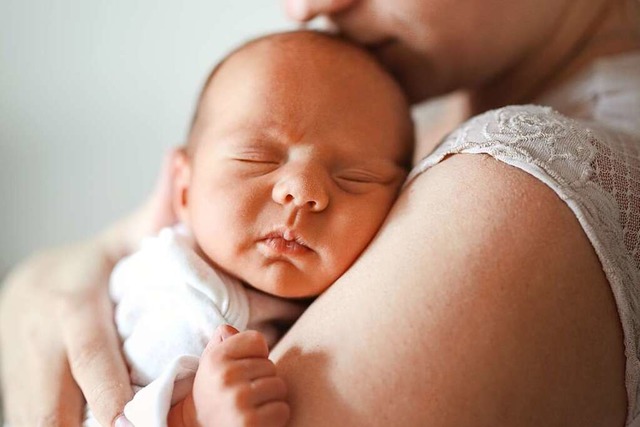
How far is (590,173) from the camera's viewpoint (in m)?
0.83

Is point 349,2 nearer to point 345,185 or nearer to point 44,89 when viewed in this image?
point 345,185

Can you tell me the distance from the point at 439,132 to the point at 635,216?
0.66m

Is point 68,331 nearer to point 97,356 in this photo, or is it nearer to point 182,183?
point 97,356

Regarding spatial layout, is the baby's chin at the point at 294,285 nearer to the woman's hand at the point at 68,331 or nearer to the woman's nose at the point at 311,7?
the woman's hand at the point at 68,331

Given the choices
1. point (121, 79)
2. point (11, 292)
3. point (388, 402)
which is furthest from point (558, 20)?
point (121, 79)

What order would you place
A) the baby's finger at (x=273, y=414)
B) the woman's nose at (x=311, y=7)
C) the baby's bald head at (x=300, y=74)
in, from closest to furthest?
the baby's finger at (x=273, y=414) → the baby's bald head at (x=300, y=74) → the woman's nose at (x=311, y=7)

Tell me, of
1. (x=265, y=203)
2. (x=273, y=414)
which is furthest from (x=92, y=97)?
(x=273, y=414)

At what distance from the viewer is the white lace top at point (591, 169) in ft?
2.61

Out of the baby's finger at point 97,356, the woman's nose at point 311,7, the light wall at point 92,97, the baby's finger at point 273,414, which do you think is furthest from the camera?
the light wall at point 92,97

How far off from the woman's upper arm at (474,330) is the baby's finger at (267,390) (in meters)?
0.02

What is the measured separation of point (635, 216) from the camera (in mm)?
839

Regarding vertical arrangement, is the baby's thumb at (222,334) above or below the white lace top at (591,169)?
below

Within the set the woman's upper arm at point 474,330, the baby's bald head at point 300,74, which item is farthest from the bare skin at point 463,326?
the baby's bald head at point 300,74

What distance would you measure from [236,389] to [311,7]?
655 mm
